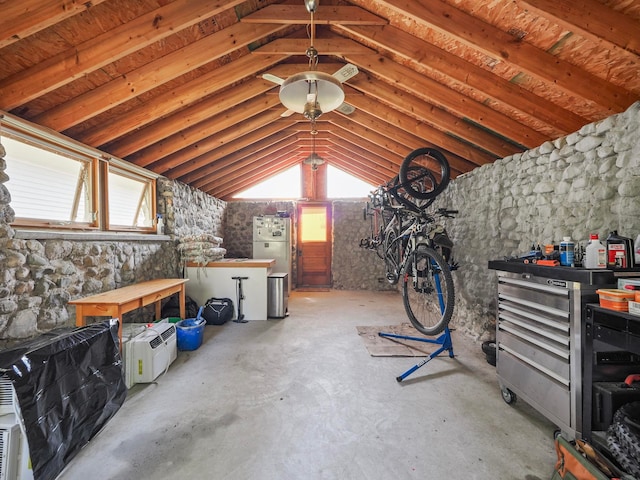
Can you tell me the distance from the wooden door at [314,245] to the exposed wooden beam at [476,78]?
204 inches

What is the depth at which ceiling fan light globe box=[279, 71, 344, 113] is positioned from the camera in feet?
5.55

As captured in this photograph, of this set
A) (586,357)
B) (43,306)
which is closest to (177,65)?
(43,306)

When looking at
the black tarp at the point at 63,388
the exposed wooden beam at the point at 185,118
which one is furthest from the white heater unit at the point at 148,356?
the exposed wooden beam at the point at 185,118

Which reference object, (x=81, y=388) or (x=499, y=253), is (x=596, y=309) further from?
(x=81, y=388)

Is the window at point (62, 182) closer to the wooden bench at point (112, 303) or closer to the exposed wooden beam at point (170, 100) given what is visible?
the exposed wooden beam at point (170, 100)

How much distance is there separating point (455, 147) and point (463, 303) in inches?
85.0

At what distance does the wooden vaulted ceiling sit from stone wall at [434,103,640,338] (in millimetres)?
177

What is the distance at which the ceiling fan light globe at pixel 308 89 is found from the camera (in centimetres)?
169

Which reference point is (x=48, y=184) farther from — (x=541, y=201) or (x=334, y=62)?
(x=541, y=201)

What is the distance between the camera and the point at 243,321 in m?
4.27

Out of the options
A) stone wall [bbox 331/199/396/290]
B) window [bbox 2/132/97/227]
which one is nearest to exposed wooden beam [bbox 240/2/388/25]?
window [bbox 2/132/97/227]

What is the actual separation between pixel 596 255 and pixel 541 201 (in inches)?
42.7

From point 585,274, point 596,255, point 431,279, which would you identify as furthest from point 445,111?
point 585,274

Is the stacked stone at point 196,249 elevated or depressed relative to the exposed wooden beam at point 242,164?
depressed
